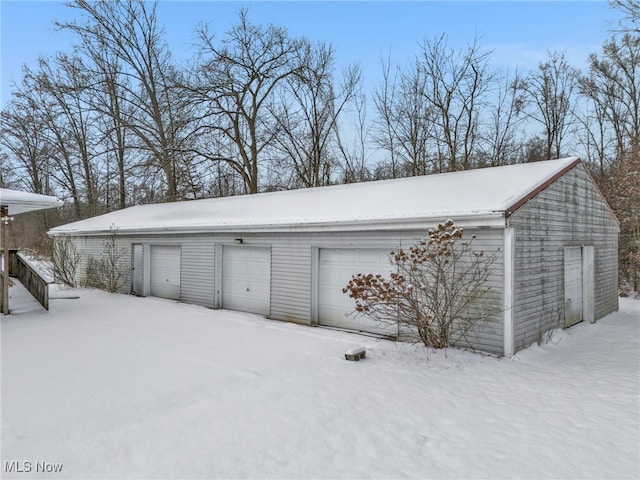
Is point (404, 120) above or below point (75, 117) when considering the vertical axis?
below

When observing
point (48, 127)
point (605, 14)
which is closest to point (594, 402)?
point (605, 14)

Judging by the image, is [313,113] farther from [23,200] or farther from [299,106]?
[23,200]

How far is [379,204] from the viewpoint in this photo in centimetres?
817

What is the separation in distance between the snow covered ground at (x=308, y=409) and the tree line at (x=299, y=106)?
13611 mm

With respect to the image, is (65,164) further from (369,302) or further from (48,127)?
(369,302)

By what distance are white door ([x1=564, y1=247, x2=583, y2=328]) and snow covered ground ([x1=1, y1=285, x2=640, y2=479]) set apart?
49.9 inches

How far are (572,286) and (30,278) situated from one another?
1468cm

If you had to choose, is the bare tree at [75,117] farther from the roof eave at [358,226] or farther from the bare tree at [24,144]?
the roof eave at [358,226]

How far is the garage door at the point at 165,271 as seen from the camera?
12.1 metres

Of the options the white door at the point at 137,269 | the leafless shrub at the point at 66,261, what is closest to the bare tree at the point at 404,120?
the white door at the point at 137,269

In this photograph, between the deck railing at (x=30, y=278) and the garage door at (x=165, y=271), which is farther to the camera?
the garage door at (x=165, y=271)

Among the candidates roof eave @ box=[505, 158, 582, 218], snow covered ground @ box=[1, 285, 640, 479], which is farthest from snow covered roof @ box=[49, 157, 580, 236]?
snow covered ground @ box=[1, 285, 640, 479]

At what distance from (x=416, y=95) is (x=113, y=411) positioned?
18924 mm

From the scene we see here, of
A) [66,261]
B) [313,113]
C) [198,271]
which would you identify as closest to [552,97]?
[313,113]
